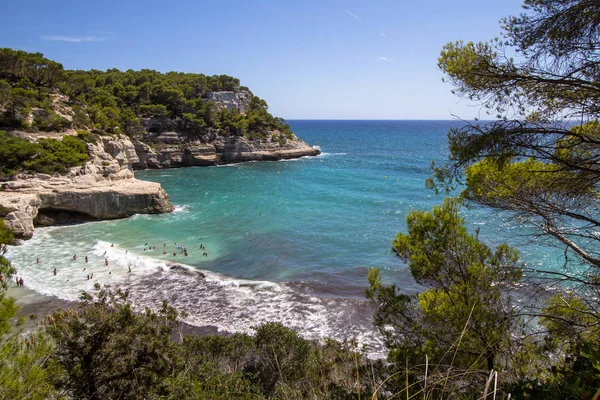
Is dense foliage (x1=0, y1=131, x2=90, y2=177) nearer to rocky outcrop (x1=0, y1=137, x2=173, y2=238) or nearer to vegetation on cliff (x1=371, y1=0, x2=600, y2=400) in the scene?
rocky outcrop (x1=0, y1=137, x2=173, y2=238)

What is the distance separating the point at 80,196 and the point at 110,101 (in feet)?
102

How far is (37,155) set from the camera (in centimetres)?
2919

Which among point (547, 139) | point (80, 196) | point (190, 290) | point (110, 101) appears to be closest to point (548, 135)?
point (547, 139)

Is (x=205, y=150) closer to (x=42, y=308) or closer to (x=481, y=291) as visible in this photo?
(x=42, y=308)

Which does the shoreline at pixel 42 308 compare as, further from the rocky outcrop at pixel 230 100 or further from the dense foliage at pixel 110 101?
the rocky outcrop at pixel 230 100

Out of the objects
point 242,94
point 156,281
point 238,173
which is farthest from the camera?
point 242,94

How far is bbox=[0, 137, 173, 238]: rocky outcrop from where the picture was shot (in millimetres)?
24203

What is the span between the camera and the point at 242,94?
7994 centimetres

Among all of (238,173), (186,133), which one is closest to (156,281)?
(238,173)

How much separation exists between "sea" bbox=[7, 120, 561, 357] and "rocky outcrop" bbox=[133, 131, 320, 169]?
735 inches

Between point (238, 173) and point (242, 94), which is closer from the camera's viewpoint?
point (238, 173)

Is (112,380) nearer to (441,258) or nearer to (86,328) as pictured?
(86,328)

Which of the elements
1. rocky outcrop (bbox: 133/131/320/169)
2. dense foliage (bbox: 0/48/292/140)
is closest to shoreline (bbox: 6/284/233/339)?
dense foliage (bbox: 0/48/292/140)

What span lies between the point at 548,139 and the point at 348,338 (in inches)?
438
